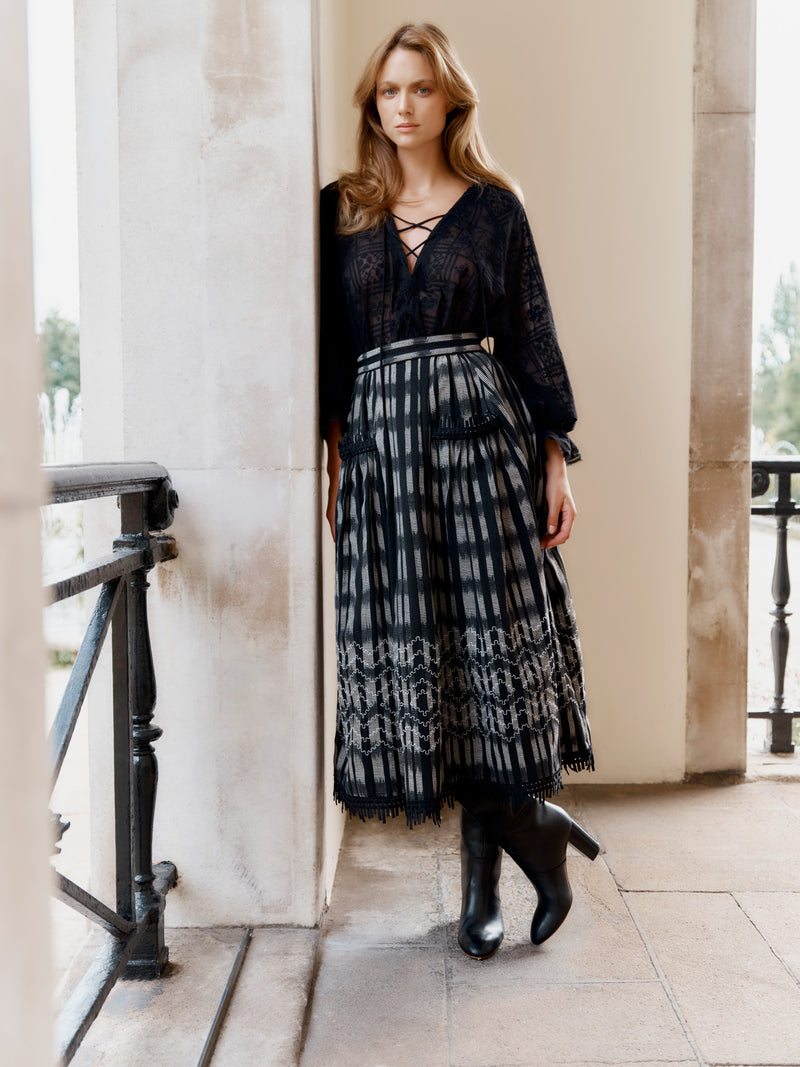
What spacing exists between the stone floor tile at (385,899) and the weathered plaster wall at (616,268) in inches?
30.7

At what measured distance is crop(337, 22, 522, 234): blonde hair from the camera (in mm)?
1736

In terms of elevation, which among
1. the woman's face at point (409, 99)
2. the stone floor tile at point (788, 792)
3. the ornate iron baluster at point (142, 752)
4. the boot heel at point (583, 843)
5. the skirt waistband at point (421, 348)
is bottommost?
the stone floor tile at point (788, 792)

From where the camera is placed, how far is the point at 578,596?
105 inches

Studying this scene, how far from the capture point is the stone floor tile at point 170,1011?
1372mm

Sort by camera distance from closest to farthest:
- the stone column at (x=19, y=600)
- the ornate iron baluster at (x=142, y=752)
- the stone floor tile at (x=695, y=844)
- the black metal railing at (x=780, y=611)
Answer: the stone column at (x=19, y=600) → the ornate iron baluster at (x=142, y=752) → the stone floor tile at (x=695, y=844) → the black metal railing at (x=780, y=611)

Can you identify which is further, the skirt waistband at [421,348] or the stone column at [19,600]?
the skirt waistband at [421,348]

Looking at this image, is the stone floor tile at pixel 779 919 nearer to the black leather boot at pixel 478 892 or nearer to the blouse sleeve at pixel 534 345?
the black leather boot at pixel 478 892

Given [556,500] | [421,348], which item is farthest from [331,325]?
[556,500]

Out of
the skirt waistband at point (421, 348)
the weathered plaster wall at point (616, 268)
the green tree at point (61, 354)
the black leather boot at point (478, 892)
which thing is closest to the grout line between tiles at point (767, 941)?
the black leather boot at point (478, 892)

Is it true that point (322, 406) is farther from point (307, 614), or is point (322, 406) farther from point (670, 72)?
point (670, 72)

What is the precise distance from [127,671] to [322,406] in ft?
2.04

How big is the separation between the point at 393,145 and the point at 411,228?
0.21m

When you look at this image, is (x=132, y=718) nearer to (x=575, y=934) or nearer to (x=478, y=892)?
(x=478, y=892)

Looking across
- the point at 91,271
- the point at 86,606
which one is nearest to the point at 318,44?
the point at 91,271
